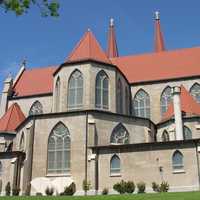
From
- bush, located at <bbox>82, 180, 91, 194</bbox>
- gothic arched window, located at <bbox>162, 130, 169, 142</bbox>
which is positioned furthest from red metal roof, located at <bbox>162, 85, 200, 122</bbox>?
bush, located at <bbox>82, 180, 91, 194</bbox>

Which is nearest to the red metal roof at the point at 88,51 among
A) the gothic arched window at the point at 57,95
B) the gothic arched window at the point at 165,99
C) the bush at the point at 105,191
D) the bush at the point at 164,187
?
the gothic arched window at the point at 57,95

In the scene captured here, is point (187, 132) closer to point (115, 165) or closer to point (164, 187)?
point (115, 165)

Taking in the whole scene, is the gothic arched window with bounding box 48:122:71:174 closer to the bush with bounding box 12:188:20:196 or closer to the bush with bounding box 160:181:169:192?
the bush with bounding box 12:188:20:196

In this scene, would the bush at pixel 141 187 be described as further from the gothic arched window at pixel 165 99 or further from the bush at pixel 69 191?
the gothic arched window at pixel 165 99

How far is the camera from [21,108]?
44.2 m

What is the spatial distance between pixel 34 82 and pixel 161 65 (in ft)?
55.1

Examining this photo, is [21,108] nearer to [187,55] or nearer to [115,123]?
[115,123]

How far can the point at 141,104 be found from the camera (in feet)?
138

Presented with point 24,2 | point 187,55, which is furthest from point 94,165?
point 187,55

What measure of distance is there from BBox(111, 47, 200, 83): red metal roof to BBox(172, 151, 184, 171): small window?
1704 centimetres

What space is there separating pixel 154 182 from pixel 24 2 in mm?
18969

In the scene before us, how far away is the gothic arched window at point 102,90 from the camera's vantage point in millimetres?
33847

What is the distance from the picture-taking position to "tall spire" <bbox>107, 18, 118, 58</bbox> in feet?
208

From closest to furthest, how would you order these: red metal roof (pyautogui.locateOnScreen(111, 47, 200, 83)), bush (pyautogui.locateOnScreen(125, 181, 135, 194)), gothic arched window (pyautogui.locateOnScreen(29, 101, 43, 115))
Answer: bush (pyautogui.locateOnScreen(125, 181, 135, 194)) < red metal roof (pyautogui.locateOnScreen(111, 47, 200, 83)) < gothic arched window (pyautogui.locateOnScreen(29, 101, 43, 115))
